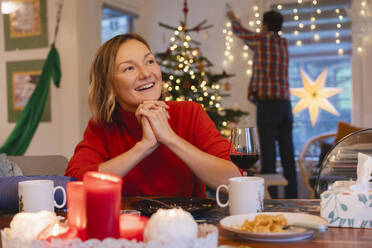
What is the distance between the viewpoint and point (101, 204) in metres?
0.63

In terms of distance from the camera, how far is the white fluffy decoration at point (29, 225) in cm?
68

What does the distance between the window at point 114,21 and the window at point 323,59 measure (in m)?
1.78

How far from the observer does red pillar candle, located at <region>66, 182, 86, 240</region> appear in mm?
655

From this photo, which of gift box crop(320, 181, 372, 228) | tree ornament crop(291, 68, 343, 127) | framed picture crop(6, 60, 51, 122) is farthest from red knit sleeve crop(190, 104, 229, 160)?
tree ornament crop(291, 68, 343, 127)

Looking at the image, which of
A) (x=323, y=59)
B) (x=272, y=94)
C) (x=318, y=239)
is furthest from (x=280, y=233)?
(x=323, y=59)

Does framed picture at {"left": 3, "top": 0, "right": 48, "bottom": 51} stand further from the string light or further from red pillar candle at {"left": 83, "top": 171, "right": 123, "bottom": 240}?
red pillar candle at {"left": 83, "top": 171, "right": 123, "bottom": 240}

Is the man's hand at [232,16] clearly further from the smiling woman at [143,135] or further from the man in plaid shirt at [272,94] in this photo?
the smiling woman at [143,135]

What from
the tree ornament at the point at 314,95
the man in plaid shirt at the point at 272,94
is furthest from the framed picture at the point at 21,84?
the tree ornament at the point at 314,95

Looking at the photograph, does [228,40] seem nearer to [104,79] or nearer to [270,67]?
[270,67]

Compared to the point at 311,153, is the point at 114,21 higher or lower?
higher

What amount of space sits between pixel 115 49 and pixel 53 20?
3.06 m

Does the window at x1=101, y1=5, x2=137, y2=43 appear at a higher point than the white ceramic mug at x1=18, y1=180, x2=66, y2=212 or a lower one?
higher

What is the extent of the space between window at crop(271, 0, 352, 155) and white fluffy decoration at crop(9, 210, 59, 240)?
464cm

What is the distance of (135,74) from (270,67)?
2968mm
